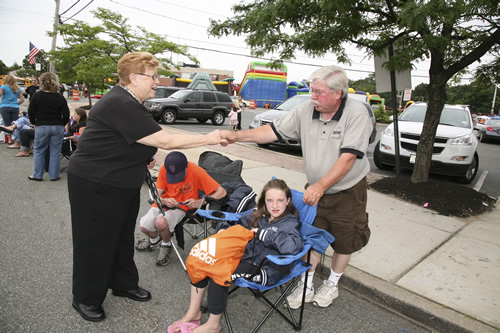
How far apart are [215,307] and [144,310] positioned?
82 centimetres

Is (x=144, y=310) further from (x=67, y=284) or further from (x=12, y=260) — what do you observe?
(x=12, y=260)

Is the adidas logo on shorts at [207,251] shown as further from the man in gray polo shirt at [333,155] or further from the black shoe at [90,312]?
the black shoe at [90,312]

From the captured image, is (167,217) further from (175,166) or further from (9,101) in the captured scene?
(9,101)

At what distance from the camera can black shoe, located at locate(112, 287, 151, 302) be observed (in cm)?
299

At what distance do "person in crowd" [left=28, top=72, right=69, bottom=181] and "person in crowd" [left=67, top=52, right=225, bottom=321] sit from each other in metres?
4.47

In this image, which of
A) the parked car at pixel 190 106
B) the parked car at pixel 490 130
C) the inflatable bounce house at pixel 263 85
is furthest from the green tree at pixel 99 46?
the inflatable bounce house at pixel 263 85

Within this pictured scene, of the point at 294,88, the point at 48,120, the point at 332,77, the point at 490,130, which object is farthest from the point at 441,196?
the point at 294,88

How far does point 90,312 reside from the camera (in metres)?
2.67

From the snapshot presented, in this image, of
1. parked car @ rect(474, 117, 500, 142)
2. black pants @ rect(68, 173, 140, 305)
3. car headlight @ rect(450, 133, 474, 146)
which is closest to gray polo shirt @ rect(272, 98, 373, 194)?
black pants @ rect(68, 173, 140, 305)

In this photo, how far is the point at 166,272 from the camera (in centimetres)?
351

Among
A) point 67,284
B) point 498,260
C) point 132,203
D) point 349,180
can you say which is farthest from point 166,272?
point 498,260

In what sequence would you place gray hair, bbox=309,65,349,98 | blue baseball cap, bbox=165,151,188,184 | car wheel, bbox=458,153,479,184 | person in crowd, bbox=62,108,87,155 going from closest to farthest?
gray hair, bbox=309,65,349,98, blue baseball cap, bbox=165,151,188,184, person in crowd, bbox=62,108,87,155, car wheel, bbox=458,153,479,184

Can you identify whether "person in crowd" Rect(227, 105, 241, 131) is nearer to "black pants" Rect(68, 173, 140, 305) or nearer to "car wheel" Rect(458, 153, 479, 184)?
"car wheel" Rect(458, 153, 479, 184)

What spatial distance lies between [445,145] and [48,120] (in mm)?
8201
